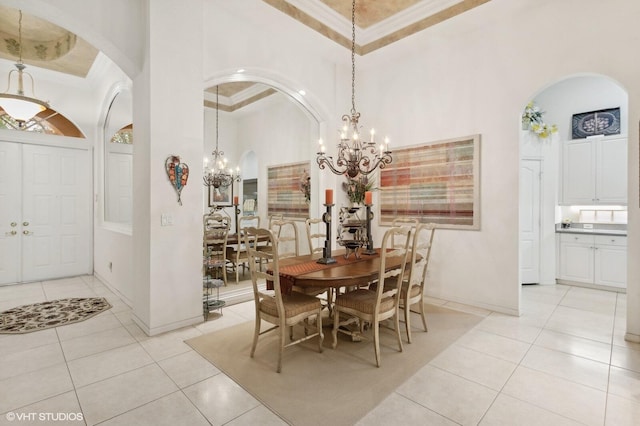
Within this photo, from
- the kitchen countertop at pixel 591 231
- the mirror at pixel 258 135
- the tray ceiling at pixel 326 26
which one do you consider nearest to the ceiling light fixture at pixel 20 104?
the tray ceiling at pixel 326 26

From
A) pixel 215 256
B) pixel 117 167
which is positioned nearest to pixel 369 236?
pixel 215 256

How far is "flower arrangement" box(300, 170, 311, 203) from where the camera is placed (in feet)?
18.3

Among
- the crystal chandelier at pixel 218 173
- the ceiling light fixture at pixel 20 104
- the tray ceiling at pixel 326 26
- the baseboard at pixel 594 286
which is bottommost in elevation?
the baseboard at pixel 594 286

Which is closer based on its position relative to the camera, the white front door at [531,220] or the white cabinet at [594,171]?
the white cabinet at [594,171]

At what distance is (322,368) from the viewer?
2520 millimetres

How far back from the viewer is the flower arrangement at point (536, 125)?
16.4 feet

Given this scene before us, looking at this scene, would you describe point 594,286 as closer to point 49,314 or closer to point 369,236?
point 369,236

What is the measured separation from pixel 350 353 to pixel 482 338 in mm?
1409

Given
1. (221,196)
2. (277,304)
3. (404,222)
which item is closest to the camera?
(277,304)

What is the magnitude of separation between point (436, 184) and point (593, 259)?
9.46ft

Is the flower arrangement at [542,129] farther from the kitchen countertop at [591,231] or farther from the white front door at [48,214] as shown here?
the white front door at [48,214]

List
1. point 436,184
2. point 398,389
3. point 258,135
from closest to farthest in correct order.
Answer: point 398,389
point 436,184
point 258,135

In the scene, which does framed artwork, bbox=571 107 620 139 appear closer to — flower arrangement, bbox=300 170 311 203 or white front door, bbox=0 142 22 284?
flower arrangement, bbox=300 170 311 203

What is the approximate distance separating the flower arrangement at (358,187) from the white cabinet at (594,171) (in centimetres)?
338
